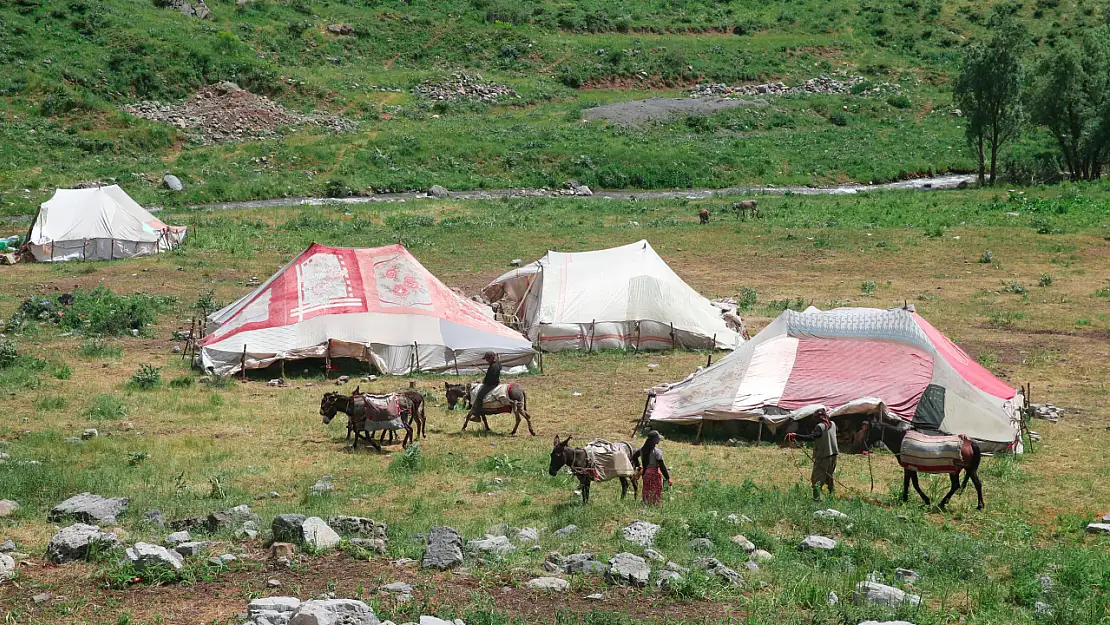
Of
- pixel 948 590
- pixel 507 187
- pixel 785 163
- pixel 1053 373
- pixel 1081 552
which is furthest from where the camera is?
pixel 785 163

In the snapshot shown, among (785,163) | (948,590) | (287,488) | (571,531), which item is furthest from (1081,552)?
(785,163)

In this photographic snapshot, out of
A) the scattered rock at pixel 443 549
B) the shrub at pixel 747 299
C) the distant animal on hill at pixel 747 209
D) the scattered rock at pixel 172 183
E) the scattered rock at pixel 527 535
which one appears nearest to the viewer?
the scattered rock at pixel 443 549

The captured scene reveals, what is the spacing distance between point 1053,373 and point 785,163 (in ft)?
120

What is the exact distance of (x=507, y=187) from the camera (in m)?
53.1

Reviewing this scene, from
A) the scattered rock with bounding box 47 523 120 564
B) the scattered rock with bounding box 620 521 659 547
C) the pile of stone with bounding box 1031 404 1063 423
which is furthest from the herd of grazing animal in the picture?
the scattered rock with bounding box 47 523 120 564

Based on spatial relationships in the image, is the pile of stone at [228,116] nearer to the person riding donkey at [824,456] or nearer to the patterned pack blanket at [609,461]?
the patterned pack blanket at [609,461]

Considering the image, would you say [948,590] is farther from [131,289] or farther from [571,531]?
[131,289]

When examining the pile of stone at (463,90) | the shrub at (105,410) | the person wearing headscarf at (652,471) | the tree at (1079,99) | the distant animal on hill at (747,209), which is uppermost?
the pile of stone at (463,90)

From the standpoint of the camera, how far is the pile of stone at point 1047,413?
1861cm

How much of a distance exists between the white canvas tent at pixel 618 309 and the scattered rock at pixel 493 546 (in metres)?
12.4

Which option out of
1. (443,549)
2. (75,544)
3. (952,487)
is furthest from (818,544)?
(75,544)

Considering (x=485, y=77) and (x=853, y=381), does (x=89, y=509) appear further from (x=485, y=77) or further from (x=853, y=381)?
(x=485, y=77)

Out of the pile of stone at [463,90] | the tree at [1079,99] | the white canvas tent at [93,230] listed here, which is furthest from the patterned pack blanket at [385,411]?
the pile of stone at [463,90]

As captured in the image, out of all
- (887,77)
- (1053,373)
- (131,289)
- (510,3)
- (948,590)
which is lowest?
(948,590)
